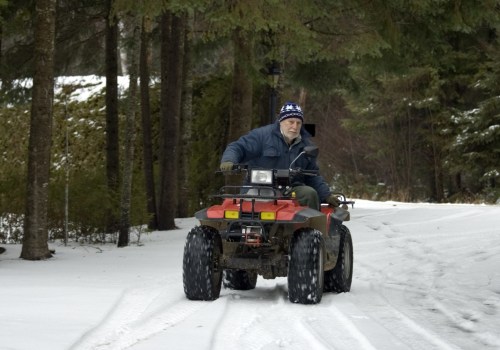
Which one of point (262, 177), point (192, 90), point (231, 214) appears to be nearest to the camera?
point (231, 214)

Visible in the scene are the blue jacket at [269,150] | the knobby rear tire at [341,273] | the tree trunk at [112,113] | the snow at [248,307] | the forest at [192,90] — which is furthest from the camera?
the tree trunk at [112,113]

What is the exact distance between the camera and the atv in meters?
7.63

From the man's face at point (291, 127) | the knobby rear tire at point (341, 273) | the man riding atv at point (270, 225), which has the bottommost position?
the knobby rear tire at point (341, 273)

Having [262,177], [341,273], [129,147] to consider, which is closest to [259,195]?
[262,177]

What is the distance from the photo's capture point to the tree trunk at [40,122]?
11.3 meters

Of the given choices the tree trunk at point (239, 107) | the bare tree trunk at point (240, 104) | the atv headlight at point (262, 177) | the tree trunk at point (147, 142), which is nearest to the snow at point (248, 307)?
the atv headlight at point (262, 177)

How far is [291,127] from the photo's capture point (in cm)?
838

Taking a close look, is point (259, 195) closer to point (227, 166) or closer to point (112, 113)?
point (227, 166)

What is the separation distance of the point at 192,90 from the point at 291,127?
13025mm

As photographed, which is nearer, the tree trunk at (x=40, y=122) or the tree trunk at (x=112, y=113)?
the tree trunk at (x=40, y=122)

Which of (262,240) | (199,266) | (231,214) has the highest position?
(231,214)

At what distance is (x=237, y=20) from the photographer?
11000 millimetres

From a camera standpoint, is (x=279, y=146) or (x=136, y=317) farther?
(x=279, y=146)

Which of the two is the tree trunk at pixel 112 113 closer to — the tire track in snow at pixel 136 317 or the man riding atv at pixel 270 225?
the tire track in snow at pixel 136 317
